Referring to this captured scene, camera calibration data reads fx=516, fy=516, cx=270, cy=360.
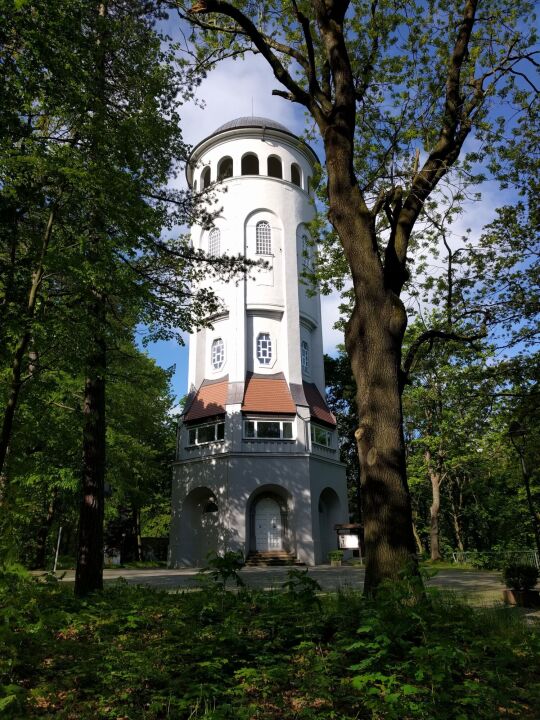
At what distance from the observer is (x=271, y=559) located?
24328mm

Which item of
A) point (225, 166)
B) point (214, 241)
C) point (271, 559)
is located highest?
point (225, 166)

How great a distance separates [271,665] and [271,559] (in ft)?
70.0

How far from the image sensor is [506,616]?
696 cm

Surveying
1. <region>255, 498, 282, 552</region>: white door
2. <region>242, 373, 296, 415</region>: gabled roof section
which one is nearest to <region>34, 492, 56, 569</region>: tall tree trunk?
<region>255, 498, 282, 552</region>: white door

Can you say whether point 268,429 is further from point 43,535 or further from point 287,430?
point 43,535

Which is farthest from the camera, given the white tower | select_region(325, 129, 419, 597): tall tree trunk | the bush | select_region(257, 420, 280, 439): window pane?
select_region(257, 420, 280, 439): window pane

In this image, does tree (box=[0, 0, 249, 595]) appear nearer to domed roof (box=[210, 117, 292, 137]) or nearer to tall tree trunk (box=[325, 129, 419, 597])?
tall tree trunk (box=[325, 129, 419, 597])

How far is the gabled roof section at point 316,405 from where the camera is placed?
2780 centimetres

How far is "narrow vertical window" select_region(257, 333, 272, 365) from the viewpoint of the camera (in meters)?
28.2

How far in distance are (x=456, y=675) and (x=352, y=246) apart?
5.13 meters

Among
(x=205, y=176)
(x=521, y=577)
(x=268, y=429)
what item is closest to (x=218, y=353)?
(x=268, y=429)

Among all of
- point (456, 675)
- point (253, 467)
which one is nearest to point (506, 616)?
point (456, 675)

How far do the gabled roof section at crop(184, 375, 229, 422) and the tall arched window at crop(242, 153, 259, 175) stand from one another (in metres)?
13.3

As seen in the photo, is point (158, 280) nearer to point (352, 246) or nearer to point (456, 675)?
point (352, 246)
